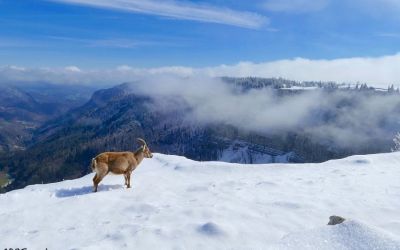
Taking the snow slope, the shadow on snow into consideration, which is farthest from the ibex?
the snow slope

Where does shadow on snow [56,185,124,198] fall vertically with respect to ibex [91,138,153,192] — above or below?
below

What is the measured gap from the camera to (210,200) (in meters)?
18.0

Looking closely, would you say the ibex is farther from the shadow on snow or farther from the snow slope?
the snow slope

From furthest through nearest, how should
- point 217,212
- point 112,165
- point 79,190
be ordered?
point 112,165, point 79,190, point 217,212

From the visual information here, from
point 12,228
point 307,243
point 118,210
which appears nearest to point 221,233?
point 307,243

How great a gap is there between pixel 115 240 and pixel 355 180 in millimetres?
14106

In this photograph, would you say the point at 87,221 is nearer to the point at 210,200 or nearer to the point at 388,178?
the point at 210,200

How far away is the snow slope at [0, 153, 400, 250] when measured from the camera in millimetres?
12961

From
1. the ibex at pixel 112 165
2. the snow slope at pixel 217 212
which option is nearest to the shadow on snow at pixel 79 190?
the snow slope at pixel 217 212

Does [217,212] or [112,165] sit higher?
[112,165]

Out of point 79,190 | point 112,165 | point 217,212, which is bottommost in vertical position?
point 79,190

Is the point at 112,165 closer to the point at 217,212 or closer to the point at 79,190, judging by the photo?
the point at 79,190

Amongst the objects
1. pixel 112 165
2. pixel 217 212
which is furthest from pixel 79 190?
pixel 217 212

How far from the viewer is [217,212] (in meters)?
15.8
